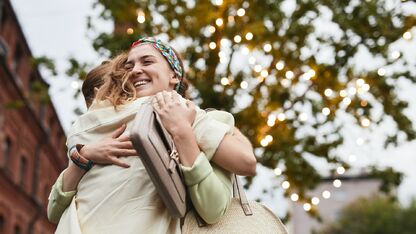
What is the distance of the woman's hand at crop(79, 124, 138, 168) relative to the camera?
187 centimetres

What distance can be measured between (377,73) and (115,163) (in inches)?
338

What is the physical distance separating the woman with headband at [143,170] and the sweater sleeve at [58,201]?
0.03 meters

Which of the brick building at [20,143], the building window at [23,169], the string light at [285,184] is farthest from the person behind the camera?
the building window at [23,169]

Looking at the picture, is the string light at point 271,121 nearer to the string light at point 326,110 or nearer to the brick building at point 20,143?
the string light at point 326,110

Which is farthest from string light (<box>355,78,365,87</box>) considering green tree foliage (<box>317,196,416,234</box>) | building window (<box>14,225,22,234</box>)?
green tree foliage (<box>317,196,416,234</box>)

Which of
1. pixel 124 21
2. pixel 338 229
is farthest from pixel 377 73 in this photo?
pixel 338 229

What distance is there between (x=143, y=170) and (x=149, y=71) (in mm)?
428

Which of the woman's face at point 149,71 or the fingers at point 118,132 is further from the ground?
the woman's face at point 149,71

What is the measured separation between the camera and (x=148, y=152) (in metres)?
1.61

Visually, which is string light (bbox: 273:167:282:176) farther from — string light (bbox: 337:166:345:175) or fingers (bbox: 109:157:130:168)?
fingers (bbox: 109:157:130:168)

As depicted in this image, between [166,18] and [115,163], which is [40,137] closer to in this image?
[166,18]

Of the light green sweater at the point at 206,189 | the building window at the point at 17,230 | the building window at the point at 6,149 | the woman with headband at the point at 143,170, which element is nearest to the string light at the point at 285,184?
the woman with headband at the point at 143,170

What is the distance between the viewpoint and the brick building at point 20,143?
21.9 metres

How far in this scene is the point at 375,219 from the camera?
4650 centimetres
